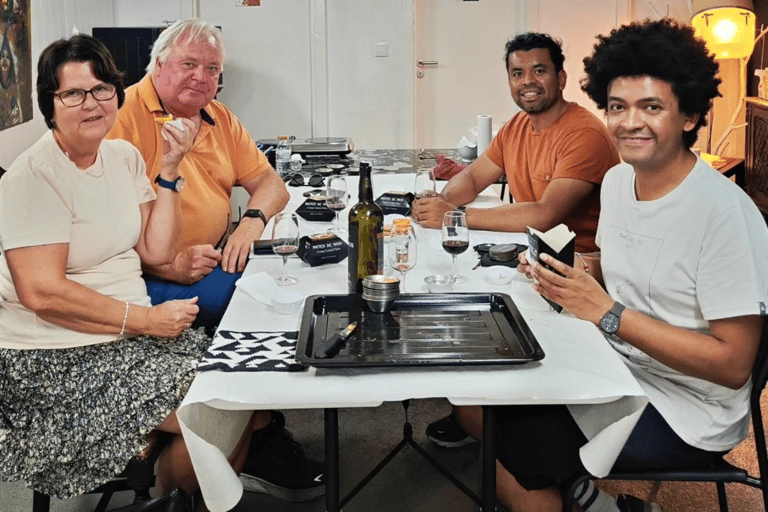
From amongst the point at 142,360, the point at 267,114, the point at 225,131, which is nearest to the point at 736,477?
the point at 142,360

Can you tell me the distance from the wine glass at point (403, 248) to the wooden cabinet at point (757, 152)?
391cm

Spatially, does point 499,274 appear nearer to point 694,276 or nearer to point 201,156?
point 694,276

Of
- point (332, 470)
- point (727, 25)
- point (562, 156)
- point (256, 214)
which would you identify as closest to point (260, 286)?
point (332, 470)

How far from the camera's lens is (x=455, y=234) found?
2111 mm

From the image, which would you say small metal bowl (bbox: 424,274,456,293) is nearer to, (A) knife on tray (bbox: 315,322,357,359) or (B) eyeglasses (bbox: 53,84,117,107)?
(A) knife on tray (bbox: 315,322,357,359)

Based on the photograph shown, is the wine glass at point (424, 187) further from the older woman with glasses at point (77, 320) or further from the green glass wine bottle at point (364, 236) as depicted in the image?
the older woman with glasses at point (77, 320)

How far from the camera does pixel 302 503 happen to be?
8.03 ft

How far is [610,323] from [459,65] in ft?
17.6

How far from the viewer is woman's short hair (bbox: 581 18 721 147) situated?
1834 mm

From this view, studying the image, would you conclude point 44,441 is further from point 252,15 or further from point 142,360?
point 252,15

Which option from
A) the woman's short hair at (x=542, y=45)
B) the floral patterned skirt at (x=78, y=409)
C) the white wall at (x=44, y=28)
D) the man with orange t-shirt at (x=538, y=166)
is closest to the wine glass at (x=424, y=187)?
the man with orange t-shirt at (x=538, y=166)

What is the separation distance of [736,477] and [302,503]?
4.19 ft

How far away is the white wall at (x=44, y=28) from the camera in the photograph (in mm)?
3682

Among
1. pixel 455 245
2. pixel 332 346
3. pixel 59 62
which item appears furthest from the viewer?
pixel 455 245
